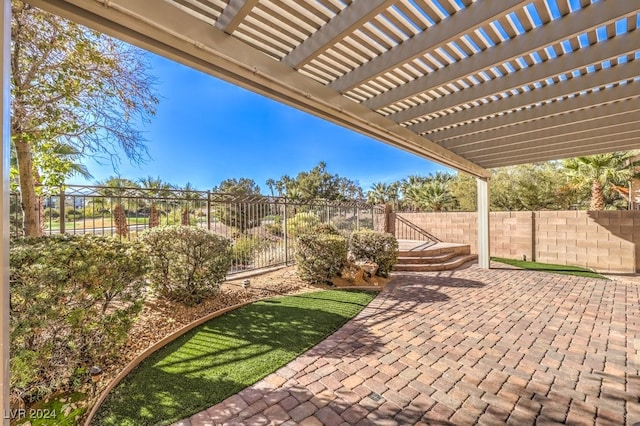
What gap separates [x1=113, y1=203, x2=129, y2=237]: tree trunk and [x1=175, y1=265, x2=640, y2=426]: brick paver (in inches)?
184

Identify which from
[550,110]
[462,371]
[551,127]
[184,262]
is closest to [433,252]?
[551,127]

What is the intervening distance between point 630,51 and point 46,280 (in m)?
5.76

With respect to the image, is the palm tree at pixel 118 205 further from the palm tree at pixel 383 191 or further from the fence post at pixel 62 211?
the palm tree at pixel 383 191

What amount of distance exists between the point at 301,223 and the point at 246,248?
201cm

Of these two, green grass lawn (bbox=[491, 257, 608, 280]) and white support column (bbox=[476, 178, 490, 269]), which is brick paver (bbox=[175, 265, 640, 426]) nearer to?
green grass lawn (bbox=[491, 257, 608, 280])

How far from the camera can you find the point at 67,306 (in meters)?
2.54

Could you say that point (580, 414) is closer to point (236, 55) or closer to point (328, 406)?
point (328, 406)

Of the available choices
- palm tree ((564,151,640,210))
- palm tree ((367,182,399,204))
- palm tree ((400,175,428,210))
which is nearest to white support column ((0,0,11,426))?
palm tree ((564,151,640,210))

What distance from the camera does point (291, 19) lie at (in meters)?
2.72

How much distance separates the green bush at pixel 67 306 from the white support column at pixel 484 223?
9172mm

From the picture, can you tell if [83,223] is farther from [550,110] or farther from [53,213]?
[550,110]

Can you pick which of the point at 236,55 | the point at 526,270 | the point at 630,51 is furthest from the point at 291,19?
the point at 526,270

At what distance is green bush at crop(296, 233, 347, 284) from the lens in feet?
22.0

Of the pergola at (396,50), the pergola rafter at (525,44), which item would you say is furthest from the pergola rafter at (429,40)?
the pergola rafter at (525,44)
